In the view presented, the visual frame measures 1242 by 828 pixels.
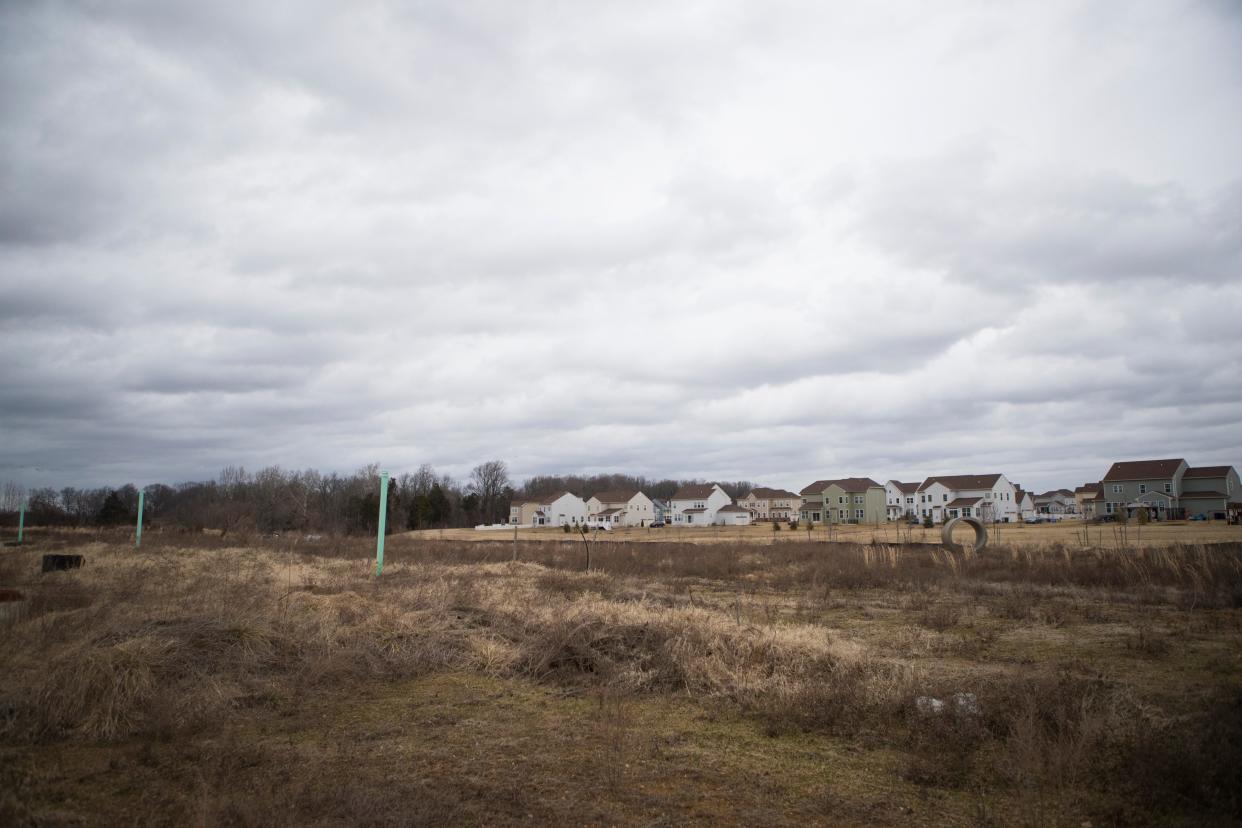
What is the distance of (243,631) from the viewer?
360 inches

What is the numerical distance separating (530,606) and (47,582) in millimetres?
12691

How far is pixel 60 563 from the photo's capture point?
66.8ft

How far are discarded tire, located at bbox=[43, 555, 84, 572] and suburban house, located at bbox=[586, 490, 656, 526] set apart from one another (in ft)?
281

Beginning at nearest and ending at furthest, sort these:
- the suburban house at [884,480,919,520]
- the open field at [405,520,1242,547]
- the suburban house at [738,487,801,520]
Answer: the open field at [405,520,1242,547] < the suburban house at [884,480,919,520] < the suburban house at [738,487,801,520]

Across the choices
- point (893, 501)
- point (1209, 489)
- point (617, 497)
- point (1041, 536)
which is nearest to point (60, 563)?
point (1041, 536)

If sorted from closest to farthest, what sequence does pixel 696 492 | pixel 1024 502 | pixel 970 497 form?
1. pixel 970 497
2. pixel 696 492
3. pixel 1024 502

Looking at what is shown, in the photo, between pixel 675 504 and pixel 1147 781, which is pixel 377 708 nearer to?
pixel 1147 781

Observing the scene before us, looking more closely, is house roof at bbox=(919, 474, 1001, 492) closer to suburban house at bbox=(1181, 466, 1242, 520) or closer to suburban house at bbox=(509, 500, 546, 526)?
suburban house at bbox=(1181, 466, 1242, 520)

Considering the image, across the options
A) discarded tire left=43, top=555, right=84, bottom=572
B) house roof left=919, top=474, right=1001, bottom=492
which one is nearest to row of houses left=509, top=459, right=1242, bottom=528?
house roof left=919, top=474, right=1001, bottom=492

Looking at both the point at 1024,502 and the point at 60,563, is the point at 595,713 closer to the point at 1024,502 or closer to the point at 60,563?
the point at 60,563

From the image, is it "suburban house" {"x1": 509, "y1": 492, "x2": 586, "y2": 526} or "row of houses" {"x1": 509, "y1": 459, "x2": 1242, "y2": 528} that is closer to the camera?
"row of houses" {"x1": 509, "y1": 459, "x2": 1242, "y2": 528}

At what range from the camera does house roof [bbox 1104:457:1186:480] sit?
81.1 metres

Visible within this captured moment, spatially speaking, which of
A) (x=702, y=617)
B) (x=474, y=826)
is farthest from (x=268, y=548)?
(x=474, y=826)

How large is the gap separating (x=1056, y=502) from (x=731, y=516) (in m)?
72.7
